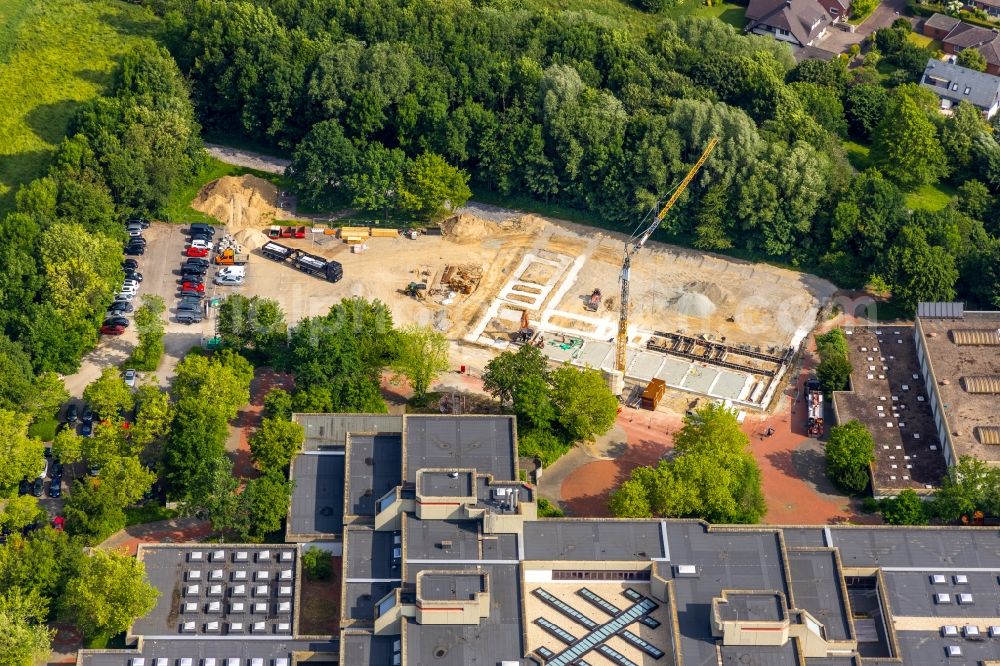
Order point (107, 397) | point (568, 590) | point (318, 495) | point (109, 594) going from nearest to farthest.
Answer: point (109, 594), point (568, 590), point (318, 495), point (107, 397)

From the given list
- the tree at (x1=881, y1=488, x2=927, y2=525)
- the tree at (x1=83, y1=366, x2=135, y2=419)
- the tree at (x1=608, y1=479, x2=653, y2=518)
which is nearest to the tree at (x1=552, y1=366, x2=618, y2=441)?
the tree at (x1=608, y1=479, x2=653, y2=518)

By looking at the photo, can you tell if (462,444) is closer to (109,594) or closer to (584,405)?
(584,405)

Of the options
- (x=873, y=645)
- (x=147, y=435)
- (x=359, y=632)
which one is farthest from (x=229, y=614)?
(x=873, y=645)

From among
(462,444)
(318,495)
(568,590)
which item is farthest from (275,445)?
(568,590)

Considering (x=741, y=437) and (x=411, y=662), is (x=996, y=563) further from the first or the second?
(x=411, y=662)

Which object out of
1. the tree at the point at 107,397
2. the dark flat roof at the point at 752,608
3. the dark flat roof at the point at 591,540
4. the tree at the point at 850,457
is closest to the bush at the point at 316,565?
the dark flat roof at the point at 591,540

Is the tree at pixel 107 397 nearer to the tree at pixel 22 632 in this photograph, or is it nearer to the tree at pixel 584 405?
the tree at pixel 22 632
